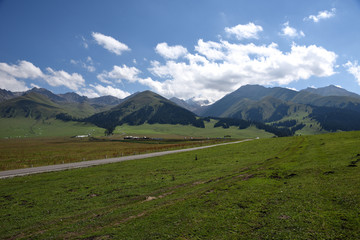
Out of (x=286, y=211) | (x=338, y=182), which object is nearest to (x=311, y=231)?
(x=286, y=211)

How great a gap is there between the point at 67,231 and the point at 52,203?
10751mm

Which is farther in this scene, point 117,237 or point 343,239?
point 117,237

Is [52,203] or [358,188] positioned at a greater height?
[358,188]

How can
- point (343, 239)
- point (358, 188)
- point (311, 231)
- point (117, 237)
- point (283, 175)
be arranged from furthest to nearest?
1. point (283, 175)
2. point (358, 188)
3. point (117, 237)
4. point (311, 231)
5. point (343, 239)

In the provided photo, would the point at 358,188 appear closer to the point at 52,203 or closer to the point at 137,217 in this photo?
the point at 137,217

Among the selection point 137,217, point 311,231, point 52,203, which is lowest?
point 52,203

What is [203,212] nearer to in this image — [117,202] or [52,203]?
[117,202]

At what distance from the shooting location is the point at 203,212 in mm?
16016

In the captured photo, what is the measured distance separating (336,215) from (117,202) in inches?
815

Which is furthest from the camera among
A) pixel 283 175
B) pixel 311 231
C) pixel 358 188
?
pixel 283 175

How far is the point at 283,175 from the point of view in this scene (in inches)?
1008

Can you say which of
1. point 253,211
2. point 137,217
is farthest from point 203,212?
point 137,217

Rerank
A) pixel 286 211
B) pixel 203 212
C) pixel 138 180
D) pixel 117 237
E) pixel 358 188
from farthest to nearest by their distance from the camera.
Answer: pixel 138 180 → pixel 358 188 → pixel 203 212 → pixel 286 211 → pixel 117 237

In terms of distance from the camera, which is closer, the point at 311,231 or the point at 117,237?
the point at 311,231
